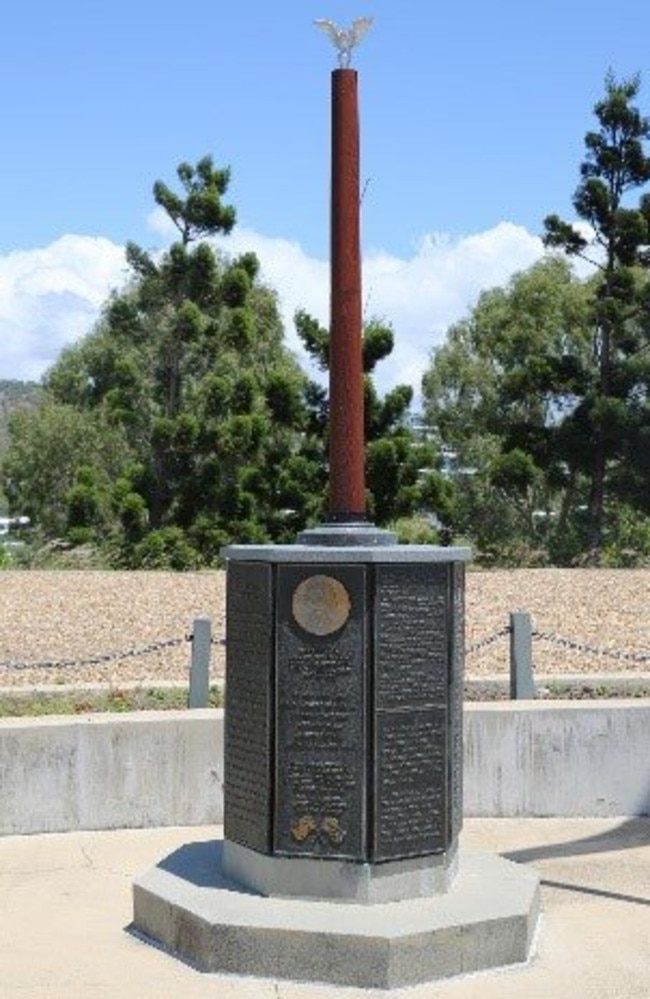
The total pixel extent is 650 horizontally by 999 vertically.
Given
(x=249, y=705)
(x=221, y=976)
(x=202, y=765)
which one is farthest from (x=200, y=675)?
(x=221, y=976)

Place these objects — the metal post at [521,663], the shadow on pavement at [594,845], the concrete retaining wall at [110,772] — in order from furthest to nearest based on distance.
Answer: the metal post at [521,663] < the concrete retaining wall at [110,772] < the shadow on pavement at [594,845]

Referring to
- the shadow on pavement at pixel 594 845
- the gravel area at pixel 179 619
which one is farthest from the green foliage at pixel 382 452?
the shadow on pavement at pixel 594 845

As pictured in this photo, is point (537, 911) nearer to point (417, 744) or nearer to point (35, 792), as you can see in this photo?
point (417, 744)

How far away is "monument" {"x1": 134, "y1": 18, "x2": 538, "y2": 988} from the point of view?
635 centimetres

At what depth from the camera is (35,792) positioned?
857cm

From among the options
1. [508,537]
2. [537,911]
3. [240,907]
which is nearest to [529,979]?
[537,911]

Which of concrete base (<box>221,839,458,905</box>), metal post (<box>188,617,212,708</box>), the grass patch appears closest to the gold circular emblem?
concrete base (<box>221,839,458,905</box>)

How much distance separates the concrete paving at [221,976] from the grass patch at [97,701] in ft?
3.44

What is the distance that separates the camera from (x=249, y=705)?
6.69m

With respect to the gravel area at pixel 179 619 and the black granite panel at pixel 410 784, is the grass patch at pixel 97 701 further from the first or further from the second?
the black granite panel at pixel 410 784

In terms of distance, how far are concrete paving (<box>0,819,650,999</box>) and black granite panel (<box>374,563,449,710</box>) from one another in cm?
115

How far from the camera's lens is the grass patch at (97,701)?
9484 mm

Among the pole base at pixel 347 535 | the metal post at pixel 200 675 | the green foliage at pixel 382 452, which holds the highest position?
the green foliage at pixel 382 452

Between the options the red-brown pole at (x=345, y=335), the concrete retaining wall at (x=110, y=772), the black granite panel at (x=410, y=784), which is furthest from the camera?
the concrete retaining wall at (x=110, y=772)
